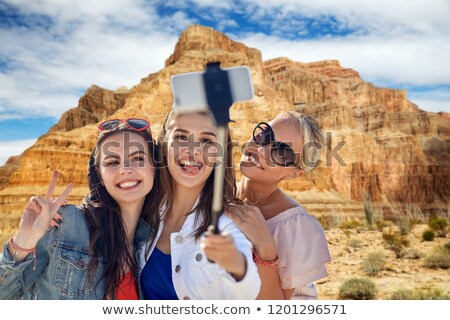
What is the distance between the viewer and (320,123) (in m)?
75.2

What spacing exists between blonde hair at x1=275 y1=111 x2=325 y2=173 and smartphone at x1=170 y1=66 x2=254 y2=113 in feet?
5.02

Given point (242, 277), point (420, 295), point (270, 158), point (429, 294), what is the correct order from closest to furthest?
point (242, 277) → point (270, 158) → point (420, 295) → point (429, 294)

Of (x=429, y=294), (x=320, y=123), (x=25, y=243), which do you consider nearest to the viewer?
(x=25, y=243)

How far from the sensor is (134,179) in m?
2.72

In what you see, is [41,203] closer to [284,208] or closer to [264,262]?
[264,262]

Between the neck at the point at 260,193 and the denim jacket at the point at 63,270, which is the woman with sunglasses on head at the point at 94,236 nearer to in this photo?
the denim jacket at the point at 63,270

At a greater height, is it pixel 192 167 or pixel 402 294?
pixel 192 167

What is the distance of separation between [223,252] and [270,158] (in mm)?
1495

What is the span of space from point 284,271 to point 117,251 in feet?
3.33

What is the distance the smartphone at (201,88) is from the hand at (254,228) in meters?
1.03

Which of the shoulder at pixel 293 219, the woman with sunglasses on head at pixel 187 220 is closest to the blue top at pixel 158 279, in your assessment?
the woman with sunglasses on head at pixel 187 220

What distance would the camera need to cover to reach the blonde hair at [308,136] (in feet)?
10.3

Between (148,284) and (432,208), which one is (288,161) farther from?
(432,208)

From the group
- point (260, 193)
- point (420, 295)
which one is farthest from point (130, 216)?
point (420, 295)
